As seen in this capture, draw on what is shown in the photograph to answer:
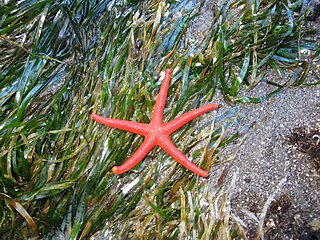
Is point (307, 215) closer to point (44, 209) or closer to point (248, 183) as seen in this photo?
point (248, 183)

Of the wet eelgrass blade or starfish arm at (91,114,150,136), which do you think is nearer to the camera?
starfish arm at (91,114,150,136)


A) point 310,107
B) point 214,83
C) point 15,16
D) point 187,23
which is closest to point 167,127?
point 214,83

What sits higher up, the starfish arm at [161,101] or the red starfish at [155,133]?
the starfish arm at [161,101]

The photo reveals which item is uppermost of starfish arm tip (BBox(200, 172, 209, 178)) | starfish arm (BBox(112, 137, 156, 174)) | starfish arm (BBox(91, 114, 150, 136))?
starfish arm (BBox(91, 114, 150, 136))

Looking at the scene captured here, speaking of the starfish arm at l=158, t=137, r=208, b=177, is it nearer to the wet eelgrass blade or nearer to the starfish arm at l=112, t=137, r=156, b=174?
the starfish arm at l=112, t=137, r=156, b=174

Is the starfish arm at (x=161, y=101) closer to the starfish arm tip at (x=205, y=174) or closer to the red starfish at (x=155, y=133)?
the red starfish at (x=155, y=133)

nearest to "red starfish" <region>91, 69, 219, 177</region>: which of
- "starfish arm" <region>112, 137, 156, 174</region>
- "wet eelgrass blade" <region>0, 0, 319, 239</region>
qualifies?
"starfish arm" <region>112, 137, 156, 174</region>

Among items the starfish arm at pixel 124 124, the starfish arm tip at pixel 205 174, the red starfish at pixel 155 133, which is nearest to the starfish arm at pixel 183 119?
the red starfish at pixel 155 133
